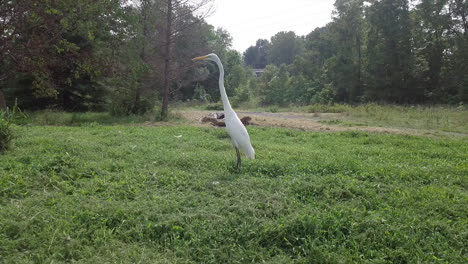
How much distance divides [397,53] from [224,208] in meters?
23.3

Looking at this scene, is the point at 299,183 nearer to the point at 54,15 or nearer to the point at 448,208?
the point at 448,208

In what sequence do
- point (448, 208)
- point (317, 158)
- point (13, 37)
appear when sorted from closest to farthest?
point (448, 208), point (317, 158), point (13, 37)

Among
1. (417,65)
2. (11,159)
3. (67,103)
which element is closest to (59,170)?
(11,159)

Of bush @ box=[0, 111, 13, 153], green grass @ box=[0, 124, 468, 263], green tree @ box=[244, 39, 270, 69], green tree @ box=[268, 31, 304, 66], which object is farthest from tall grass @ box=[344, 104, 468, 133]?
green tree @ box=[244, 39, 270, 69]

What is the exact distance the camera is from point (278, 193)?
4035 mm

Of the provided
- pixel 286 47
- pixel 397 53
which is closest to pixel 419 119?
pixel 397 53

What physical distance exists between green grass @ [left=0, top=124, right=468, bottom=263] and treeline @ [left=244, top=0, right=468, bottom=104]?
1929 cm

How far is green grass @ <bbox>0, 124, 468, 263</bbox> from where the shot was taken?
2885 mm

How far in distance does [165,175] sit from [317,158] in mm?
2692

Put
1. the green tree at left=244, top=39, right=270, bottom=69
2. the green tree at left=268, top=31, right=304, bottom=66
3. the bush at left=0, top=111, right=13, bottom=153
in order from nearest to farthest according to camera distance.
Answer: the bush at left=0, top=111, right=13, bottom=153 < the green tree at left=268, top=31, right=304, bottom=66 < the green tree at left=244, top=39, right=270, bottom=69

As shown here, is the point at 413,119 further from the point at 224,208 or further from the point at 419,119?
the point at 224,208

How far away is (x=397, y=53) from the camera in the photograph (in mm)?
23031

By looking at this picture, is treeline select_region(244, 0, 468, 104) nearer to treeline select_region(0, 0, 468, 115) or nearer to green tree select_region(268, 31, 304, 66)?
treeline select_region(0, 0, 468, 115)

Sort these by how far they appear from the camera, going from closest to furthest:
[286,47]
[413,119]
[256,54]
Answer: [413,119] → [286,47] → [256,54]
